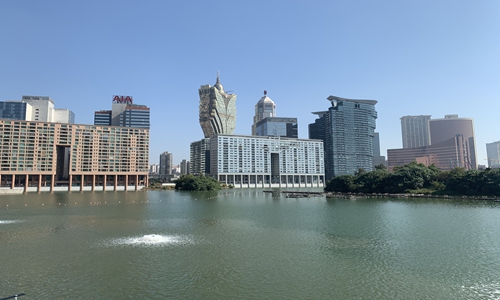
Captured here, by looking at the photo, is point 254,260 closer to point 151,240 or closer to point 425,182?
point 151,240

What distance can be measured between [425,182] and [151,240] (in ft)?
263

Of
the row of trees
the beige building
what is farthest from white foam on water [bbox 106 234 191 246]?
the beige building

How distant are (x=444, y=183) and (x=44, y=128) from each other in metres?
142

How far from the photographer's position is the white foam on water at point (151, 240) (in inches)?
1208

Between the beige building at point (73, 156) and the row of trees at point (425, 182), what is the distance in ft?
290

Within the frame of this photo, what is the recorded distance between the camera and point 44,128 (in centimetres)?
12975

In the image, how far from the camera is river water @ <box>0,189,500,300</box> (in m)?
18.7

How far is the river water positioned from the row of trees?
3691cm

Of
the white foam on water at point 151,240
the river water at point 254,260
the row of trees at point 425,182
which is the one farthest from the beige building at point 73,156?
the white foam on water at point 151,240

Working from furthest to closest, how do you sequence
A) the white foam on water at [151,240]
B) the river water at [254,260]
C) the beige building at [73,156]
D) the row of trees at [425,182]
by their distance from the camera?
the beige building at [73,156], the row of trees at [425,182], the white foam on water at [151,240], the river water at [254,260]

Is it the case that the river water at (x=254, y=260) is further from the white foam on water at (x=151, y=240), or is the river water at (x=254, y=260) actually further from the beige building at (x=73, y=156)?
the beige building at (x=73, y=156)

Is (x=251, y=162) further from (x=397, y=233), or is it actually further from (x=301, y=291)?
(x=301, y=291)

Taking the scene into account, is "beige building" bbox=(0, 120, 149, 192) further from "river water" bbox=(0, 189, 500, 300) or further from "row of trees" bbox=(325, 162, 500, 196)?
"river water" bbox=(0, 189, 500, 300)

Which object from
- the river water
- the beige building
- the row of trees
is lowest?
the river water
